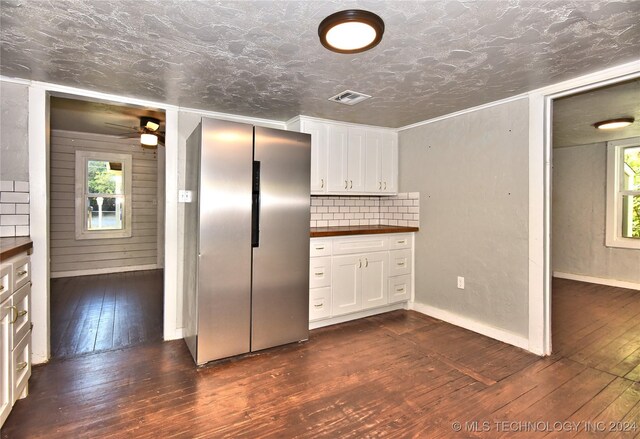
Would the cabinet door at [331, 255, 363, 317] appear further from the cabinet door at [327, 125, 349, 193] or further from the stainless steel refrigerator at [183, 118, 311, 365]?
the cabinet door at [327, 125, 349, 193]

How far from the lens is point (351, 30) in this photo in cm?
165

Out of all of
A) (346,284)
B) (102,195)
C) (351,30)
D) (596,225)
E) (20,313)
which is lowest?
(346,284)

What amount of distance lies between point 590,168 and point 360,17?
5.40 meters

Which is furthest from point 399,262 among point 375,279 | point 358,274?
point 358,274

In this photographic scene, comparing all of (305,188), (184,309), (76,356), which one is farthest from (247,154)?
(76,356)

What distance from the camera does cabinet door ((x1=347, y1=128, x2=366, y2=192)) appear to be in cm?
365

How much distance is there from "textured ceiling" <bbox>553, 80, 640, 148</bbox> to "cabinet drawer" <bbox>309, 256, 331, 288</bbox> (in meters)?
2.54

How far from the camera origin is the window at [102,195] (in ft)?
17.4

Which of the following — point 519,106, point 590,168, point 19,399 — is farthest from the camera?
point 590,168

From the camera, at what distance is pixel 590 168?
5.11 meters

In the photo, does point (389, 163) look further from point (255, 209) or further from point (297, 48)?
point (297, 48)

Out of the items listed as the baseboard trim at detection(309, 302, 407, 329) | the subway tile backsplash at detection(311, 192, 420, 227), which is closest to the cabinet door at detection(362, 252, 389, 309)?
the baseboard trim at detection(309, 302, 407, 329)

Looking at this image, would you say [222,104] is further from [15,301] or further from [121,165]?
[121,165]

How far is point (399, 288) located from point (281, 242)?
1670 mm
